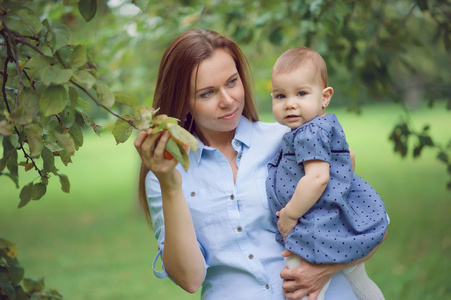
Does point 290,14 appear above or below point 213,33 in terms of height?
below

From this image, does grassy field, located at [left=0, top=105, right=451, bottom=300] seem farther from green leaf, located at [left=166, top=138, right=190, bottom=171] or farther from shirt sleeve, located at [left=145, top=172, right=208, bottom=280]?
green leaf, located at [left=166, top=138, right=190, bottom=171]

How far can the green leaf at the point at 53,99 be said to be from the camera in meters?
1.47

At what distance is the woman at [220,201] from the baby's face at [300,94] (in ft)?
0.65

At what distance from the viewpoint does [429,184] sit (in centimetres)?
1032

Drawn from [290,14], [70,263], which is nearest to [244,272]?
[290,14]

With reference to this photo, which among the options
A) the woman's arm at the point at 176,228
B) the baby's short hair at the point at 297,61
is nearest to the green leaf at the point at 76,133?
the woman's arm at the point at 176,228

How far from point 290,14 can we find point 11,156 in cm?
263

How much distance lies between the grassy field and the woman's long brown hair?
10.5 ft

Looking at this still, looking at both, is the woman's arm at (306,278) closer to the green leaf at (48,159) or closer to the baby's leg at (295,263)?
the baby's leg at (295,263)

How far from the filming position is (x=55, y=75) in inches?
57.4

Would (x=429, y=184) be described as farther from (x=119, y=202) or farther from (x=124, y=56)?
(x=124, y=56)

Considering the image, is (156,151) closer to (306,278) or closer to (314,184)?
(314,184)

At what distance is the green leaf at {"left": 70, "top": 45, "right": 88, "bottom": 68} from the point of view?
150 cm

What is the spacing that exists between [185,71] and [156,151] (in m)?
0.63
